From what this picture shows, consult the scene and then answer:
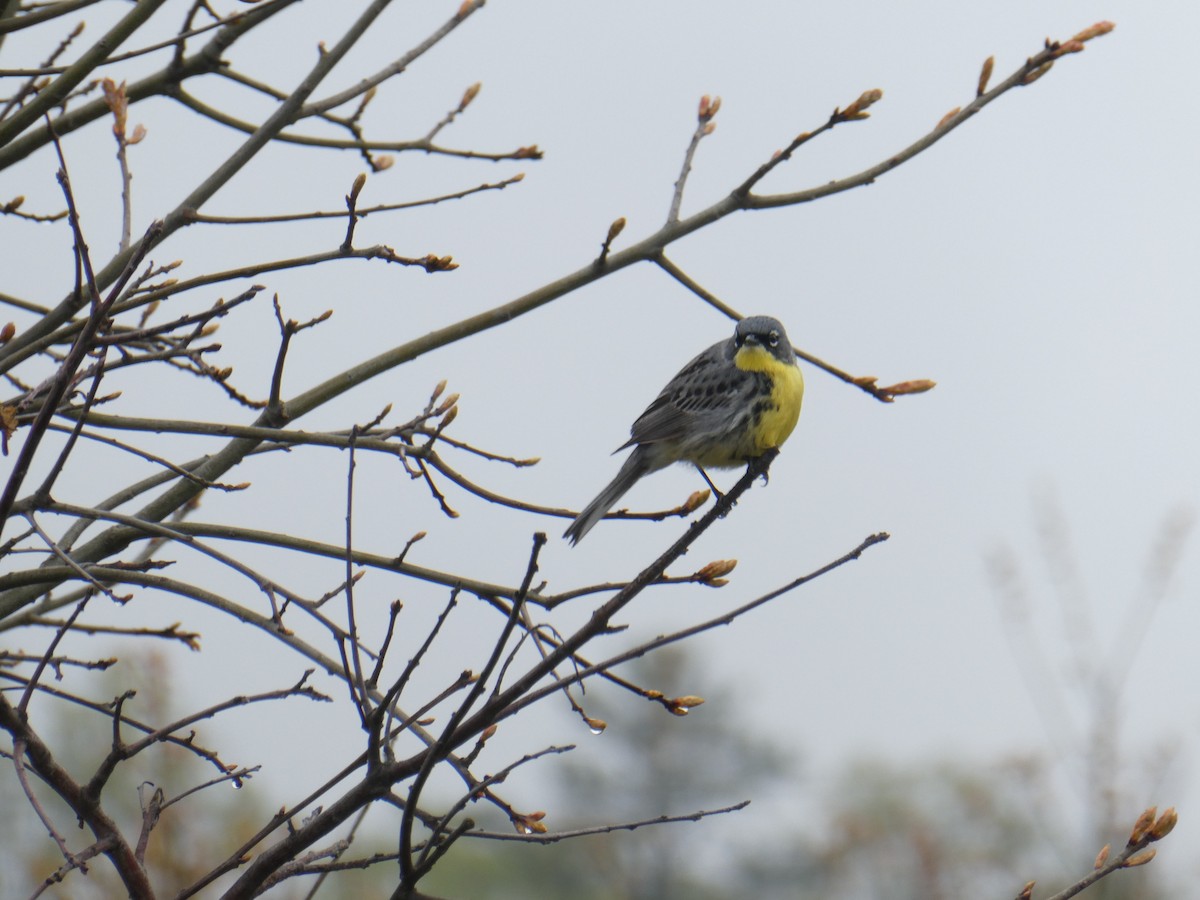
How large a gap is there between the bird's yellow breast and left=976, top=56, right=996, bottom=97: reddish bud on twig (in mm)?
1886

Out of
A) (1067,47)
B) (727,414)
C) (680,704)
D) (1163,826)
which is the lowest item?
(1163,826)

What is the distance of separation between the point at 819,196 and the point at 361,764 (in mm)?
2468

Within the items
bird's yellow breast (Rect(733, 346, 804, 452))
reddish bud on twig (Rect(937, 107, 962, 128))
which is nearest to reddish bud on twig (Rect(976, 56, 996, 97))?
reddish bud on twig (Rect(937, 107, 962, 128))

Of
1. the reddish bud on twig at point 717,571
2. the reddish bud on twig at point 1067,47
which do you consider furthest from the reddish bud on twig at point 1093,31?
the reddish bud on twig at point 717,571

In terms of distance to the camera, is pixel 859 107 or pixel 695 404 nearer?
pixel 859 107

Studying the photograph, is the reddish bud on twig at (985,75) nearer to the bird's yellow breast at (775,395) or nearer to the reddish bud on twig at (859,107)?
the reddish bud on twig at (859,107)

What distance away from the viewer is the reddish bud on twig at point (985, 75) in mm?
4129

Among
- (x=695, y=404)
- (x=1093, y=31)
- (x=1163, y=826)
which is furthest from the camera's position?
(x=695, y=404)

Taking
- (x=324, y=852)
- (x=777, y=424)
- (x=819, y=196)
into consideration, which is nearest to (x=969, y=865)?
(x=777, y=424)

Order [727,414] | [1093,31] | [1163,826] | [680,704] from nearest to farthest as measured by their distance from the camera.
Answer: [1163,826], [680,704], [1093,31], [727,414]

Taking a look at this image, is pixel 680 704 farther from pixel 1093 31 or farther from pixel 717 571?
pixel 1093 31

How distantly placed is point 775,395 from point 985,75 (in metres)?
1.97

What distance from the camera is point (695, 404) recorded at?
595 cm

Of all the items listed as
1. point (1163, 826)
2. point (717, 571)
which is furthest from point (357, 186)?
point (1163, 826)
